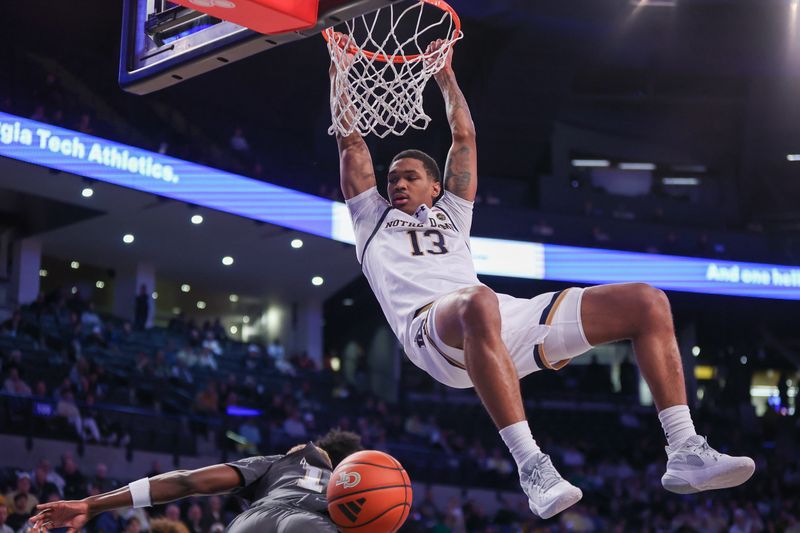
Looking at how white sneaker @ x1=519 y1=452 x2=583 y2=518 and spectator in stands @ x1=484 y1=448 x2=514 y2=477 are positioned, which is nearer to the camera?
white sneaker @ x1=519 y1=452 x2=583 y2=518

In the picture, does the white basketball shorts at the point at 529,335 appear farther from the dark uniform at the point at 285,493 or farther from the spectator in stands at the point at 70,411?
the spectator in stands at the point at 70,411

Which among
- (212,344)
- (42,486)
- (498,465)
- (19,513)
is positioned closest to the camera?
(19,513)

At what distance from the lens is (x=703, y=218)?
28344 millimetres

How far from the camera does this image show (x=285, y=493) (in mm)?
5152

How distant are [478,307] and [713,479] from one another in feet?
4.12

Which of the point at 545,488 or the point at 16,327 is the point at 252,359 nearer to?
the point at 16,327

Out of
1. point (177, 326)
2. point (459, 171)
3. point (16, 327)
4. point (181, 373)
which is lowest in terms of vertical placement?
point (181, 373)

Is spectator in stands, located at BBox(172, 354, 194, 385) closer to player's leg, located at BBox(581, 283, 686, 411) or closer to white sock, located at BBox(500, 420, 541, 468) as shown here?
player's leg, located at BBox(581, 283, 686, 411)

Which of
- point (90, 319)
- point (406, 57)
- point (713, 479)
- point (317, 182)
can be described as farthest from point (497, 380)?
point (317, 182)

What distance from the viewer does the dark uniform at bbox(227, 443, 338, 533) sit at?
488 cm

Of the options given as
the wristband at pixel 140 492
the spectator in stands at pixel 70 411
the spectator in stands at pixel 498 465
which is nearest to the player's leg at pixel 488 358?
the wristband at pixel 140 492

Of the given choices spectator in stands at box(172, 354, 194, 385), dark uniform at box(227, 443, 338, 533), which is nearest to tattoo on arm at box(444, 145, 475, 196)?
dark uniform at box(227, 443, 338, 533)

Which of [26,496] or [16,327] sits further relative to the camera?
[16,327]

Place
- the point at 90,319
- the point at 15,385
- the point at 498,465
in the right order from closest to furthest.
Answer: the point at 15,385 < the point at 90,319 < the point at 498,465
